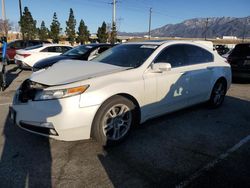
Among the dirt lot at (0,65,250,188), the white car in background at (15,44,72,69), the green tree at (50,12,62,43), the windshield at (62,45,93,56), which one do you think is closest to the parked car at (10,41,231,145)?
the dirt lot at (0,65,250,188)

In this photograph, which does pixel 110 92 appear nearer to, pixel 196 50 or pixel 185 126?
pixel 185 126

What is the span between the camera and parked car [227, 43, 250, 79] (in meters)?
9.05

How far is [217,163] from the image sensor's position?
334 cm

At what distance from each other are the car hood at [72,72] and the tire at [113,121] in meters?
0.50

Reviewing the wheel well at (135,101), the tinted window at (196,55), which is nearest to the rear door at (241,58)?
the tinted window at (196,55)

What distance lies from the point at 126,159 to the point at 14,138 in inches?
72.8

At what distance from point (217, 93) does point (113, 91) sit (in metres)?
3.22

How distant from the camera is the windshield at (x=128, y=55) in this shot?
14.1 ft

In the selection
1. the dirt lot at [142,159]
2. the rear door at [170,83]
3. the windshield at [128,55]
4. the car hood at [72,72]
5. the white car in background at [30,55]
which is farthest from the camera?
the white car in background at [30,55]

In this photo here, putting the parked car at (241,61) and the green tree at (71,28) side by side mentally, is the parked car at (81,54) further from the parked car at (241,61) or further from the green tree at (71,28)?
the green tree at (71,28)

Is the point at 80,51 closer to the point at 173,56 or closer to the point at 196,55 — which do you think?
the point at 196,55

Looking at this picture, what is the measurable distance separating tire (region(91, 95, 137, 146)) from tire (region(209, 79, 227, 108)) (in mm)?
2538

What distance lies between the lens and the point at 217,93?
230 inches

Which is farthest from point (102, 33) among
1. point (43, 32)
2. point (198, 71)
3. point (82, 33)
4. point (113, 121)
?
point (113, 121)
